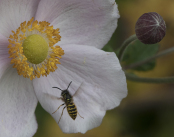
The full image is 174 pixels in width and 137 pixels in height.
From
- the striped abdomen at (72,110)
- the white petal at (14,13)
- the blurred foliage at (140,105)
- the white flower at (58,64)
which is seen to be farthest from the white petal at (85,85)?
the blurred foliage at (140,105)

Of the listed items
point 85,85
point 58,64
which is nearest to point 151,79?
point 85,85

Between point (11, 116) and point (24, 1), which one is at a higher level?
point (24, 1)

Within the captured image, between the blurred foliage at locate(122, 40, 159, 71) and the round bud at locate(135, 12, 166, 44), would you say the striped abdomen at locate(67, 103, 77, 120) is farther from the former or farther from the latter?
the blurred foliage at locate(122, 40, 159, 71)

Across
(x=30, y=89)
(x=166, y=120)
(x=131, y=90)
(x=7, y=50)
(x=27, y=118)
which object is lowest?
(x=166, y=120)

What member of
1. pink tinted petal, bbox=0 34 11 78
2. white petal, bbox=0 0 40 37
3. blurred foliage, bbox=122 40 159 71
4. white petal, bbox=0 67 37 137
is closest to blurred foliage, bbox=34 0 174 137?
blurred foliage, bbox=122 40 159 71

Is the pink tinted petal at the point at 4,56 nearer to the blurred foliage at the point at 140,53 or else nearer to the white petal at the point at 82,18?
the white petal at the point at 82,18

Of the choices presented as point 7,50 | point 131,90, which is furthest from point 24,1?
point 131,90

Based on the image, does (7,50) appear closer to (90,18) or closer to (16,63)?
(16,63)

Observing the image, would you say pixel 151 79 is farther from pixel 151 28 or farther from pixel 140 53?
pixel 151 28
